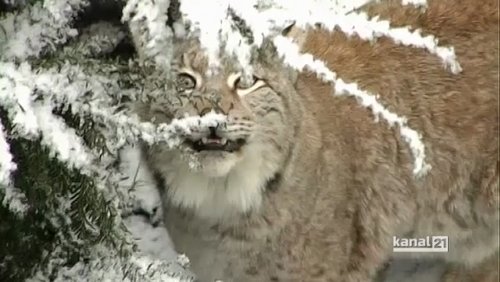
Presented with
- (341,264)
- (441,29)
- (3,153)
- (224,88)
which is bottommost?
(341,264)

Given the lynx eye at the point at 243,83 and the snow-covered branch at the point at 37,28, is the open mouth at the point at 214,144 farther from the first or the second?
the snow-covered branch at the point at 37,28

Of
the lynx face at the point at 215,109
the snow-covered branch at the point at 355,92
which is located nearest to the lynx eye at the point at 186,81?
the lynx face at the point at 215,109

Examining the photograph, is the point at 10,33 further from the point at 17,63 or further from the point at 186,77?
the point at 186,77

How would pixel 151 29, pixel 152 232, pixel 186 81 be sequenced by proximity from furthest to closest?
pixel 152 232 < pixel 186 81 < pixel 151 29

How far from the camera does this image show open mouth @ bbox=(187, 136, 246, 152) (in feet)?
3.98

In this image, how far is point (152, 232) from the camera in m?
1.48

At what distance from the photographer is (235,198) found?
1.36 metres

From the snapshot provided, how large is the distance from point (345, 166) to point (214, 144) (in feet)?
1.07

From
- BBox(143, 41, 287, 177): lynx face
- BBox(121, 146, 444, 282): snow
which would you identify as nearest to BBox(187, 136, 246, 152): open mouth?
BBox(143, 41, 287, 177): lynx face

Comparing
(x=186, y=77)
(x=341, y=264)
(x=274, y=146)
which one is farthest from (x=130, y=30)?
(x=341, y=264)

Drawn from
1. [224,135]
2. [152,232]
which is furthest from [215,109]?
[152,232]

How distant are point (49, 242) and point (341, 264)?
420 millimetres

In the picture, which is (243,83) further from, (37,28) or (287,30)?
(37,28)

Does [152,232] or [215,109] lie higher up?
[215,109]
